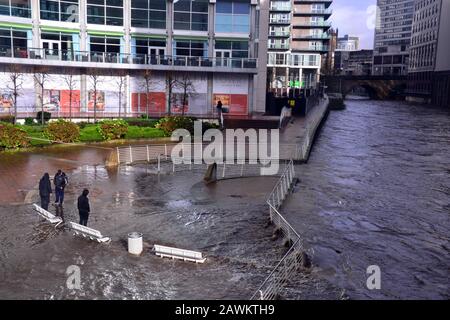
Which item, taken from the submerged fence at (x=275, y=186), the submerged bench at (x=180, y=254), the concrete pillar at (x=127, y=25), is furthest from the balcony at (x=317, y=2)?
the submerged bench at (x=180, y=254)

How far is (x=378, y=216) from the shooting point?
19.4 m

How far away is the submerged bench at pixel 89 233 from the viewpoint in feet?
46.5

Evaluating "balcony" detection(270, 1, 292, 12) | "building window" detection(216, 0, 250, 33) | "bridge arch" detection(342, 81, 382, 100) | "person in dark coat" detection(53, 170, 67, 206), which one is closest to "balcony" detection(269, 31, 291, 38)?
"balcony" detection(270, 1, 292, 12)

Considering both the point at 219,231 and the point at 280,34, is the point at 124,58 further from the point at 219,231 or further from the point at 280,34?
the point at 280,34

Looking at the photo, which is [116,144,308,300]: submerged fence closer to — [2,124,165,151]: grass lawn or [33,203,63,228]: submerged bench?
[2,124,165,151]: grass lawn

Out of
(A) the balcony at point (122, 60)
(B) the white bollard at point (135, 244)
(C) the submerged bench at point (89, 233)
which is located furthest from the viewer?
(A) the balcony at point (122, 60)

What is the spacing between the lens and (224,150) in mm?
28828

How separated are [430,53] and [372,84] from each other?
15487 mm

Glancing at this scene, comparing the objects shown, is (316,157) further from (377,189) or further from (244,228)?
(244,228)

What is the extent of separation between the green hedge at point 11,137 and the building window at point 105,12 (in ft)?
63.1

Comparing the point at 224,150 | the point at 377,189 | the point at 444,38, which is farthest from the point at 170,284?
the point at 444,38

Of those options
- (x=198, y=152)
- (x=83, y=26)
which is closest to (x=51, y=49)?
(x=83, y=26)

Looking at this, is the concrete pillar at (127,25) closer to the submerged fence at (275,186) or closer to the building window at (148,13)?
the building window at (148,13)
